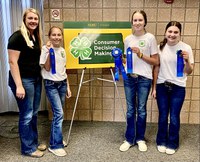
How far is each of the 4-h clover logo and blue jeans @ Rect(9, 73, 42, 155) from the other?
18.6 inches

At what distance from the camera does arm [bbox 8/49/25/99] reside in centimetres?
197

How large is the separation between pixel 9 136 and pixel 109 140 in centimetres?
112

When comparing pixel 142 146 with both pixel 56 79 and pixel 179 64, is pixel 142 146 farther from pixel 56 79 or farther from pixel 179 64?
pixel 56 79

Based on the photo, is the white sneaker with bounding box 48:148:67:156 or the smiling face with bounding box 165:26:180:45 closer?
the smiling face with bounding box 165:26:180:45

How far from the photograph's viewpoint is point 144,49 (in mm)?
2172

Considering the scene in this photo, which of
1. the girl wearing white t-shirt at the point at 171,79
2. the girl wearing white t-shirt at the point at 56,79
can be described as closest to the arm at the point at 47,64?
the girl wearing white t-shirt at the point at 56,79

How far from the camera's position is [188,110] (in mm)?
3012

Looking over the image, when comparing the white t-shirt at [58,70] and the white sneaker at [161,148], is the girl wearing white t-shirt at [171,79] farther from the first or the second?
the white t-shirt at [58,70]

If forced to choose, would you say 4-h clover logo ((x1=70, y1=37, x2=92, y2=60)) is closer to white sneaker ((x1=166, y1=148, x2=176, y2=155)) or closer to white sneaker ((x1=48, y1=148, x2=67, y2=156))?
white sneaker ((x1=48, y1=148, x2=67, y2=156))

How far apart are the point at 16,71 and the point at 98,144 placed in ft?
3.74

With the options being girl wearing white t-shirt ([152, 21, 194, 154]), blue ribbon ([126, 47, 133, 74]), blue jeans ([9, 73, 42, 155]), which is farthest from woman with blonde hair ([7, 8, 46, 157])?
girl wearing white t-shirt ([152, 21, 194, 154])

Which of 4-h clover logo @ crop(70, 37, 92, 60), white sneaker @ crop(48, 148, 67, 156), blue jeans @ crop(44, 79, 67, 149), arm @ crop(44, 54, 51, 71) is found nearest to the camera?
arm @ crop(44, 54, 51, 71)

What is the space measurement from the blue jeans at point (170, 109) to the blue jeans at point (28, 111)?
3.69 ft

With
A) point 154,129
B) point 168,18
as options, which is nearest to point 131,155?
point 154,129
